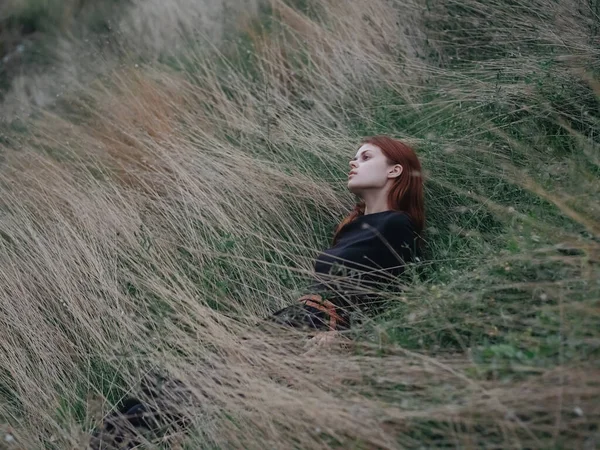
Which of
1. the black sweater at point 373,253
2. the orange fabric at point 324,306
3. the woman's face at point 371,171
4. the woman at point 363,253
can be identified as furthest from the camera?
the woman's face at point 371,171

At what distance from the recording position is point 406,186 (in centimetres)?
365

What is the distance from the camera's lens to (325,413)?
2359 millimetres

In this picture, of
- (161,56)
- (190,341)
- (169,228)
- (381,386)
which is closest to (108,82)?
(161,56)

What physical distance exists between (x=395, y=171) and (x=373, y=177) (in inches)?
5.1

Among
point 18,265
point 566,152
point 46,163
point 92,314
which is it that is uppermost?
point 46,163

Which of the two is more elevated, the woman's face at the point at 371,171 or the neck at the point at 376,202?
the woman's face at the point at 371,171

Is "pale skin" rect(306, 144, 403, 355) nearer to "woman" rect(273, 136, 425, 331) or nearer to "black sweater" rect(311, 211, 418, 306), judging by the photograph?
"woman" rect(273, 136, 425, 331)

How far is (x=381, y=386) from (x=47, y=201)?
264 cm

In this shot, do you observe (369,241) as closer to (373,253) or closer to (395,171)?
(373,253)

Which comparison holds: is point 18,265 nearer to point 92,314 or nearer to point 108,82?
point 92,314

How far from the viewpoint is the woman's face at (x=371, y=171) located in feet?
11.9

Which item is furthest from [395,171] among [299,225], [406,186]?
[299,225]

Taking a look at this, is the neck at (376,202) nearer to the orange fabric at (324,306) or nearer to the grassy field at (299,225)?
the grassy field at (299,225)

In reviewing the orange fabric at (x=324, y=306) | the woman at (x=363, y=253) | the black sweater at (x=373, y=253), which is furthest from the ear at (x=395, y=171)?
the orange fabric at (x=324, y=306)
